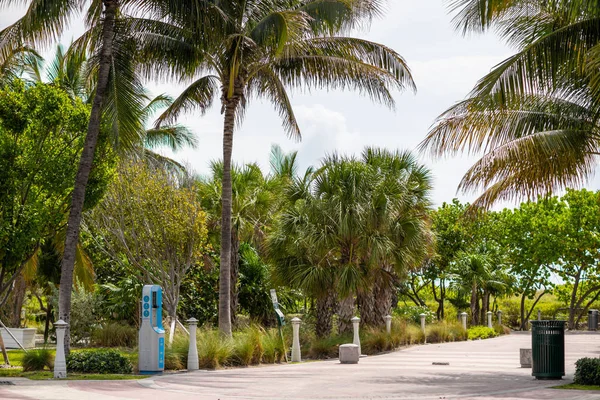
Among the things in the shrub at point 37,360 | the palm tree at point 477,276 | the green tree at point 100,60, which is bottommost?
the shrub at point 37,360

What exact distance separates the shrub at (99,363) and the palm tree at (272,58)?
4367 millimetres

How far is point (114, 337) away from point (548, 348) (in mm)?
18451

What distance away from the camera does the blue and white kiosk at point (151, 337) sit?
687 inches

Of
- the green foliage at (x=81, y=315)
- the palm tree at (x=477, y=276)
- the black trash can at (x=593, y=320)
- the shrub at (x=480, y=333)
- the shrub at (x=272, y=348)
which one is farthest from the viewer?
the black trash can at (x=593, y=320)

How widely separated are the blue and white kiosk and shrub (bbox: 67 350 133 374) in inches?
16.3

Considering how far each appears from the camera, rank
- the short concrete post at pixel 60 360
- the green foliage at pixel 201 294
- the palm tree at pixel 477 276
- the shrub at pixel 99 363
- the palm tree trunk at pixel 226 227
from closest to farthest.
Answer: the short concrete post at pixel 60 360 → the shrub at pixel 99 363 → the palm tree trunk at pixel 226 227 → the green foliage at pixel 201 294 → the palm tree at pixel 477 276

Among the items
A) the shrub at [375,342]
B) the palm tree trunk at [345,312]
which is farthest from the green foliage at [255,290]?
the shrub at [375,342]

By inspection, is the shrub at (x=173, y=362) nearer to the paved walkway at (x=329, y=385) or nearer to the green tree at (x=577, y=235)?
the paved walkway at (x=329, y=385)

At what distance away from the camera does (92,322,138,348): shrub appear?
2900 cm

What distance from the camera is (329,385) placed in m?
14.9

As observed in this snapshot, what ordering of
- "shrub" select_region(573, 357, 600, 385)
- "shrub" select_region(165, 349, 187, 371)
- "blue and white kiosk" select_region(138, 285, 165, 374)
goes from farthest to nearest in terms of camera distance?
"shrub" select_region(165, 349, 187, 371), "blue and white kiosk" select_region(138, 285, 165, 374), "shrub" select_region(573, 357, 600, 385)

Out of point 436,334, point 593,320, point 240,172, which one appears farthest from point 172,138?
point 593,320

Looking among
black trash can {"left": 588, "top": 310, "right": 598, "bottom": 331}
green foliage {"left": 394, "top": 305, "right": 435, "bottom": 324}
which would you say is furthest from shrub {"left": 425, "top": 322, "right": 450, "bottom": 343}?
black trash can {"left": 588, "top": 310, "right": 598, "bottom": 331}

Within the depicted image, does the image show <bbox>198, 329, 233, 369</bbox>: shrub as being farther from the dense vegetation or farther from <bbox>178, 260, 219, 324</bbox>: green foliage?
<bbox>178, 260, 219, 324</bbox>: green foliage
